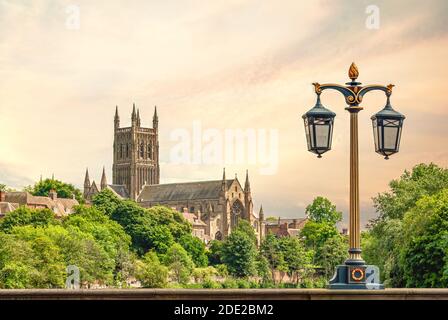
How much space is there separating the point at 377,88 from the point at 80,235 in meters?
94.1

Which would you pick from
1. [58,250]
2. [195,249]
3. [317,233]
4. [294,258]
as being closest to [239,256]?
[195,249]

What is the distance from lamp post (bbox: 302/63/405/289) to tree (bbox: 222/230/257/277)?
143 m

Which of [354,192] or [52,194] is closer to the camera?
[354,192]

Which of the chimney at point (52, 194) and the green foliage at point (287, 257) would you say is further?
the chimney at point (52, 194)

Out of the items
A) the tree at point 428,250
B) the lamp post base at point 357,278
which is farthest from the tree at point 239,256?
the lamp post base at point 357,278

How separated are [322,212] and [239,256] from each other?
36.3m

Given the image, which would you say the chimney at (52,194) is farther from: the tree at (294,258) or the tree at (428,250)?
the tree at (428,250)

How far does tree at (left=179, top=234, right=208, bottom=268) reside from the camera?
15975 centimetres

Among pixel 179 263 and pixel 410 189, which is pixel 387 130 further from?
pixel 179 263

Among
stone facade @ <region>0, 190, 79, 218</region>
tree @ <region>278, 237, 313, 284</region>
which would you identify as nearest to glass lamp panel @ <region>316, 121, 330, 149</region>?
tree @ <region>278, 237, 313, 284</region>

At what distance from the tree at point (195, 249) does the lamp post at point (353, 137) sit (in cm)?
13739

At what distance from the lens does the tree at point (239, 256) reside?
163500 millimetres

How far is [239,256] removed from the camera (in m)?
165

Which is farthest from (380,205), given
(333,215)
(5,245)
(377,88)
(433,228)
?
(333,215)
